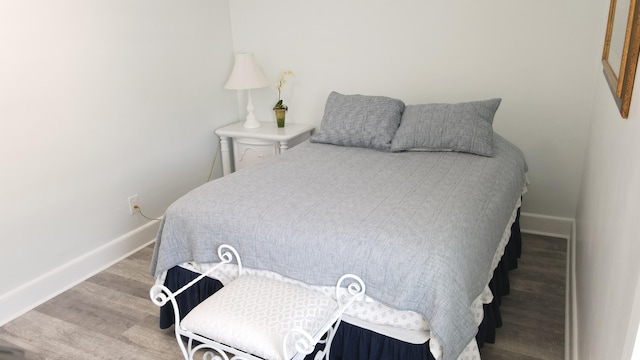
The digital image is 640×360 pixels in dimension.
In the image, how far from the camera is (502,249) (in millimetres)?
2178

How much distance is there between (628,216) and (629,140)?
0.81 feet

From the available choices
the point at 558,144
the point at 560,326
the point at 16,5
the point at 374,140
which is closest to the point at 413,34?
the point at 374,140

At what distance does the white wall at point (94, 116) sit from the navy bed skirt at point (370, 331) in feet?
2.88

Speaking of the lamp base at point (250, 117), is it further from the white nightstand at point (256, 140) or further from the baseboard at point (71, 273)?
the baseboard at point (71, 273)

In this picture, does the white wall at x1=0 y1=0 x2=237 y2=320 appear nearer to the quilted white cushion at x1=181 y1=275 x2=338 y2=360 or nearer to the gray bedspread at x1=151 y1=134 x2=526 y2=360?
the gray bedspread at x1=151 y1=134 x2=526 y2=360

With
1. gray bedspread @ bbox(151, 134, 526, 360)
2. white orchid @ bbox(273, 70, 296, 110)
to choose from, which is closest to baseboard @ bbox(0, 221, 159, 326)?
gray bedspread @ bbox(151, 134, 526, 360)

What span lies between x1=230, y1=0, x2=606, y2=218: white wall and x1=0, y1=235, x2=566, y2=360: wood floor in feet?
2.43

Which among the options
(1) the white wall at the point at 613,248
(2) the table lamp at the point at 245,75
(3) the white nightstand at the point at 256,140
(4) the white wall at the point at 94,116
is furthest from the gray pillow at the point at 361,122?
(1) the white wall at the point at 613,248

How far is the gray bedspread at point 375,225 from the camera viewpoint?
1571 millimetres

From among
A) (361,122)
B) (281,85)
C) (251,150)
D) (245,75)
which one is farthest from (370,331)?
(281,85)

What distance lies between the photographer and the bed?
1590 mm

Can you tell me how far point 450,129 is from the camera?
2.63m

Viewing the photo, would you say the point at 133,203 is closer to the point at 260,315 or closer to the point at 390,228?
the point at 260,315

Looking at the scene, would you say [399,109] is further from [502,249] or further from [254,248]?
[254,248]
